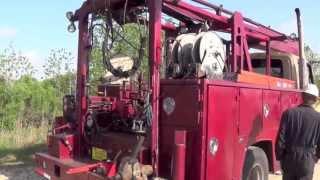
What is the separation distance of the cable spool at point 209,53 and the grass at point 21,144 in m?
5.33

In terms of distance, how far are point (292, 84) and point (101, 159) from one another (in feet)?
12.3

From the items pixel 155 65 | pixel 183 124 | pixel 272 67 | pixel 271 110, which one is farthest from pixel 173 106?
pixel 272 67

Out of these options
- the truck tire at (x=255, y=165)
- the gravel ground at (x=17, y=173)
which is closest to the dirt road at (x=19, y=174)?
the gravel ground at (x=17, y=173)

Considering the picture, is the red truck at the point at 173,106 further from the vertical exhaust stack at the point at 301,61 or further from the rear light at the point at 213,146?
the vertical exhaust stack at the point at 301,61

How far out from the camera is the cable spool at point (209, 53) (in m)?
6.95

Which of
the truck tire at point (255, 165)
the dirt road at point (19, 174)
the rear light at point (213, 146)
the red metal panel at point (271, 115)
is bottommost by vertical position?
the dirt road at point (19, 174)

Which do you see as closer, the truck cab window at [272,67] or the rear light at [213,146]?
the rear light at [213,146]

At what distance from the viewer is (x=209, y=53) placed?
7.06 metres

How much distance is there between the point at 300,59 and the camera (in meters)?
9.62

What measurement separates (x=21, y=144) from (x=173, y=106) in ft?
25.9

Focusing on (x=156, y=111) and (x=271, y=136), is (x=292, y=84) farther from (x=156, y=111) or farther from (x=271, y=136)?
(x=156, y=111)

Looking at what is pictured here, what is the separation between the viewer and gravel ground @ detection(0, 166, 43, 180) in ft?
30.7

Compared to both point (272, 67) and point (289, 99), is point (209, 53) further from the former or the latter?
point (272, 67)

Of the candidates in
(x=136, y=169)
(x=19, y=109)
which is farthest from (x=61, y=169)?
(x=19, y=109)
